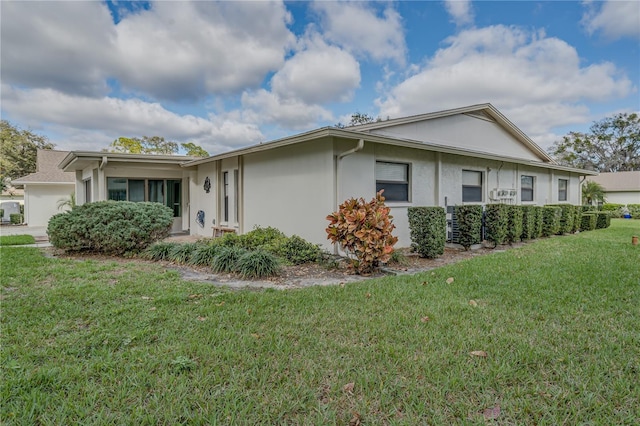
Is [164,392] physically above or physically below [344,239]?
below

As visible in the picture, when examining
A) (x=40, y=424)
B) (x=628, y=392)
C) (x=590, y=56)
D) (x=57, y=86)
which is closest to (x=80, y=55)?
(x=57, y=86)

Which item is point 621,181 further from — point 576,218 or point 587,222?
point 576,218

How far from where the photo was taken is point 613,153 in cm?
3800

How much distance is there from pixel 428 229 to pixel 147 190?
10.9m

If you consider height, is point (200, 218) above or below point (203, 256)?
above

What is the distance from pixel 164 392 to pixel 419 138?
375 inches

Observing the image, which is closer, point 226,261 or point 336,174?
point 226,261

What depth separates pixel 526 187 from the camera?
13742mm

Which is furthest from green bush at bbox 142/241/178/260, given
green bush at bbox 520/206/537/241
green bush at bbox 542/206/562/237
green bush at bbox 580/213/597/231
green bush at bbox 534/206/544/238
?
green bush at bbox 580/213/597/231

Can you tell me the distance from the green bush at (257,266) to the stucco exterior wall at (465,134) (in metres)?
5.18

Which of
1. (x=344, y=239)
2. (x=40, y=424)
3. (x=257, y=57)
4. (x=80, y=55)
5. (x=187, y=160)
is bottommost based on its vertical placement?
(x=40, y=424)

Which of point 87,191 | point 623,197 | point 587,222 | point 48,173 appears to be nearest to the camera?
point 587,222

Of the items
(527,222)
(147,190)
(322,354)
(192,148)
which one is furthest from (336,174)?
(192,148)

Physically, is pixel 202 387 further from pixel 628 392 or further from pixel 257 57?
pixel 257 57
